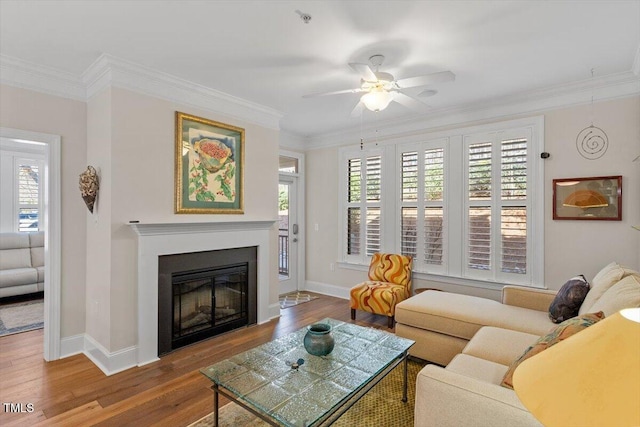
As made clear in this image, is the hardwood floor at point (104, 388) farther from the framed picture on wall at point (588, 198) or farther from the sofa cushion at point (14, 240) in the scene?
the framed picture on wall at point (588, 198)

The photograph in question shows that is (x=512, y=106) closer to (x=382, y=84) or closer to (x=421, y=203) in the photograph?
(x=421, y=203)

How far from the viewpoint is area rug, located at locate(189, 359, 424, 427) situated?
6.98 feet

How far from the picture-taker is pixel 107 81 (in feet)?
9.43

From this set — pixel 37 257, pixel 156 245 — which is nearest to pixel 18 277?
pixel 37 257

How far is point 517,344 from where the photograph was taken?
87.6 inches

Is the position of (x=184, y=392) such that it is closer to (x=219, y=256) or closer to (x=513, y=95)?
(x=219, y=256)

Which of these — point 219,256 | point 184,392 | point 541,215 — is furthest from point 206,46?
point 541,215

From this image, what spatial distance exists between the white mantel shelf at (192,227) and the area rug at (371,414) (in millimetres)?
1634

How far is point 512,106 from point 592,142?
2.84 ft

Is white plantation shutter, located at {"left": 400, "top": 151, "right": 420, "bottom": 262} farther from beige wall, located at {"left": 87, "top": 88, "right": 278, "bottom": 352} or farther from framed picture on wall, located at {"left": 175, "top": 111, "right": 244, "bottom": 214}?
beige wall, located at {"left": 87, "top": 88, "right": 278, "bottom": 352}

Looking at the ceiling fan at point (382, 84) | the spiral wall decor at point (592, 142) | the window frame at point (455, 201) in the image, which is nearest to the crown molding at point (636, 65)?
the spiral wall decor at point (592, 142)

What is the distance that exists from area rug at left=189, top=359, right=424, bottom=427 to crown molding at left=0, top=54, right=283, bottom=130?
2776mm

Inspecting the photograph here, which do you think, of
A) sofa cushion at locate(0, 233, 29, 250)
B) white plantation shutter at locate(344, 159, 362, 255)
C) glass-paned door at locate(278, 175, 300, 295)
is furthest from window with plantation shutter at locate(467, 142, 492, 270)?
sofa cushion at locate(0, 233, 29, 250)

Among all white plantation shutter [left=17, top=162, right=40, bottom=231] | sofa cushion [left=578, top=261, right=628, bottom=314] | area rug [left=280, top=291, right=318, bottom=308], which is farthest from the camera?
white plantation shutter [left=17, top=162, right=40, bottom=231]
